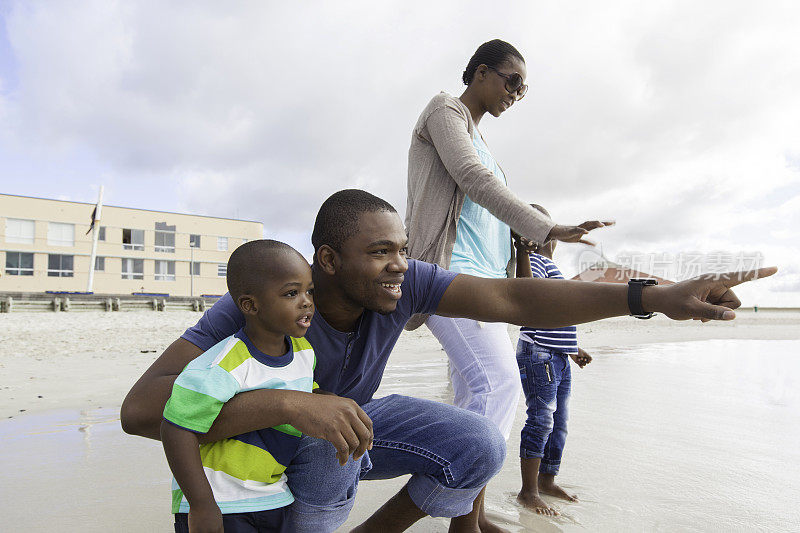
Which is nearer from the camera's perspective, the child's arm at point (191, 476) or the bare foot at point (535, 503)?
the child's arm at point (191, 476)

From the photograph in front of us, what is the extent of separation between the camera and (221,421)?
58.4 inches

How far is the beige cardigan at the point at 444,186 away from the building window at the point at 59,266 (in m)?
38.5

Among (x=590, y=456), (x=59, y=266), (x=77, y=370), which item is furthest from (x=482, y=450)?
(x=59, y=266)

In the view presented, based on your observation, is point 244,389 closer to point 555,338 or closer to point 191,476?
point 191,476

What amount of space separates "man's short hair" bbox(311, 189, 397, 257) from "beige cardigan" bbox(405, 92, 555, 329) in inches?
22.4

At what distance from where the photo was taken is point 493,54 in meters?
2.59

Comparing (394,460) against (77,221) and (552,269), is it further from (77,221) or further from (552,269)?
(77,221)

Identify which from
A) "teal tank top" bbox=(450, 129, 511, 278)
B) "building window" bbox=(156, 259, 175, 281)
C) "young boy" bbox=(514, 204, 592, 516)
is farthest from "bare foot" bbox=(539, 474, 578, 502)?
"building window" bbox=(156, 259, 175, 281)

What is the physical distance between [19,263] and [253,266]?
39256 millimetres

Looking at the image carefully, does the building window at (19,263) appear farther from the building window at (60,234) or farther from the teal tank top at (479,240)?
the teal tank top at (479,240)

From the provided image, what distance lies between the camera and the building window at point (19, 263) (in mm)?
33469

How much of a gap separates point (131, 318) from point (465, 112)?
19650mm

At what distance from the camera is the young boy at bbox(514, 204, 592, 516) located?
2.75 metres

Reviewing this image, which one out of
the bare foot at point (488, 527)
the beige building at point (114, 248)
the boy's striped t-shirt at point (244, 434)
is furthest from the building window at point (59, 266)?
the boy's striped t-shirt at point (244, 434)
